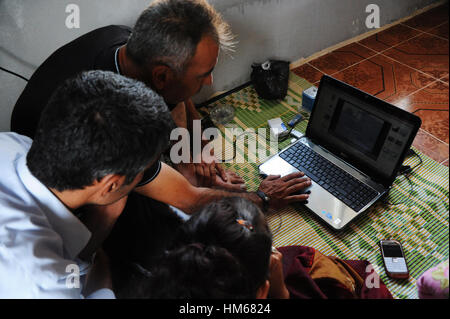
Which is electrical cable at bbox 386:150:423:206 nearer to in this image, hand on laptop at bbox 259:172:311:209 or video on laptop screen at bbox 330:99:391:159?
video on laptop screen at bbox 330:99:391:159

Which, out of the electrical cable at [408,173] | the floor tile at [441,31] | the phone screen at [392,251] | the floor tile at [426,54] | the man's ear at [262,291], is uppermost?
the floor tile at [441,31]

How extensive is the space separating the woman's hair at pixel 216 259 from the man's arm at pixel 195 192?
0.28m

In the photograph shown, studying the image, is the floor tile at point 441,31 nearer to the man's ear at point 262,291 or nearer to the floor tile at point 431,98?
the floor tile at point 431,98

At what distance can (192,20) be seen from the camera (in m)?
0.85

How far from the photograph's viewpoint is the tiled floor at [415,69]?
48 centimetres

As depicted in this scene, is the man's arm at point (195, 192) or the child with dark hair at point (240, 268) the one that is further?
the man's arm at point (195, 192)

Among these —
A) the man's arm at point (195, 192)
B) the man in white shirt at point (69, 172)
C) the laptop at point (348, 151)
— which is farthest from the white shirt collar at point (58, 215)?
the laptop at point (348, 151)

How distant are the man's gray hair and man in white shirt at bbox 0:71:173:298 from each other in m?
0.21

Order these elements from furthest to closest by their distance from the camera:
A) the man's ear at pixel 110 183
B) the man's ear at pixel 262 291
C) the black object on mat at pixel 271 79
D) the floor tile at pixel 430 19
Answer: the black object on mat at pixel 271 79 → the man's ear at pixel 110 183 → the man's ear at pixel 262 291 → the floor tile at pixel 430 19

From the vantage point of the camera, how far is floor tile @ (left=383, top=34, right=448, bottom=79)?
484 mm

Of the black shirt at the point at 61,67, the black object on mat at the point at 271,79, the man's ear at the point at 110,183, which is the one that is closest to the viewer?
the man's ear at the point at 110,183

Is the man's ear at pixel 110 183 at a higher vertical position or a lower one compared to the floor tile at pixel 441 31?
lower

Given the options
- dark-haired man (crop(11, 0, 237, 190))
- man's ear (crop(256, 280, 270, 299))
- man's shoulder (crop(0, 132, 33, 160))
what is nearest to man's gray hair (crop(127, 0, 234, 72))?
dark-haired man (crop(11, 0, 237, 190))

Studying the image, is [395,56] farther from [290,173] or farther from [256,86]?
[256,86]
